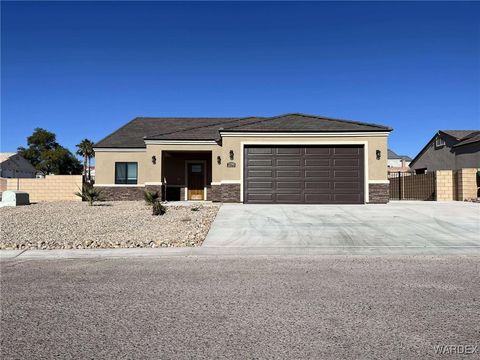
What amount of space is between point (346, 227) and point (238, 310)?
793cm

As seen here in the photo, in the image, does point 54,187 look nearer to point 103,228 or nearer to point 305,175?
point 103,228

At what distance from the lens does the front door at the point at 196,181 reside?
973 inches

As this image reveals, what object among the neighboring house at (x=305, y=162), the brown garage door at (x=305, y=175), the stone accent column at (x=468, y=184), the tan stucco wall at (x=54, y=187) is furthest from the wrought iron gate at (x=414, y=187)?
the tan stucco wall at (x=54, y=187)

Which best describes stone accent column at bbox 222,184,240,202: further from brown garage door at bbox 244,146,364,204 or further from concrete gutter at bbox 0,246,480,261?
concrete gutter at bbox 0,246,480,261

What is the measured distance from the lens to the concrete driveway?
9.97 m

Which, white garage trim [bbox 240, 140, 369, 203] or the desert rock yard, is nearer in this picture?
the desert rock yard

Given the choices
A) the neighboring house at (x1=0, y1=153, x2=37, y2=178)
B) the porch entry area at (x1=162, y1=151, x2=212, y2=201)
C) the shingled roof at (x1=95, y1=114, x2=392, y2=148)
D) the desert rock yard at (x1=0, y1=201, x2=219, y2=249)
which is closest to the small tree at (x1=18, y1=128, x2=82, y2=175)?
the neighboring house at (x1=0, y1=153, x2=37, y2=178)

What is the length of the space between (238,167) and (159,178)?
17.8 feet

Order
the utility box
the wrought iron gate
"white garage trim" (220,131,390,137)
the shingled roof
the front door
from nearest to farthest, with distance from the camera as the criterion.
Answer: "white garage trim" (220,131,390,137)
the shingled roof
the utility box
the wrought iron gate
the front door

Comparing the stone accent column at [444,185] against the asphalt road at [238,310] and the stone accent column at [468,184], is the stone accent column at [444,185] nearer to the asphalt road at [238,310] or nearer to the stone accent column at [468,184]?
the stone accent column at [468,184]

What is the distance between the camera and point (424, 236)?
10.7 m

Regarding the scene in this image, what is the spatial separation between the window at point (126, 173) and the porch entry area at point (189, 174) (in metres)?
2.01

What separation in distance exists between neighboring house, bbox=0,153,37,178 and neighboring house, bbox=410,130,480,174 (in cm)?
5192

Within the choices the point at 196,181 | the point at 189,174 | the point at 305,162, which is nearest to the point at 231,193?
the point at 305,162
